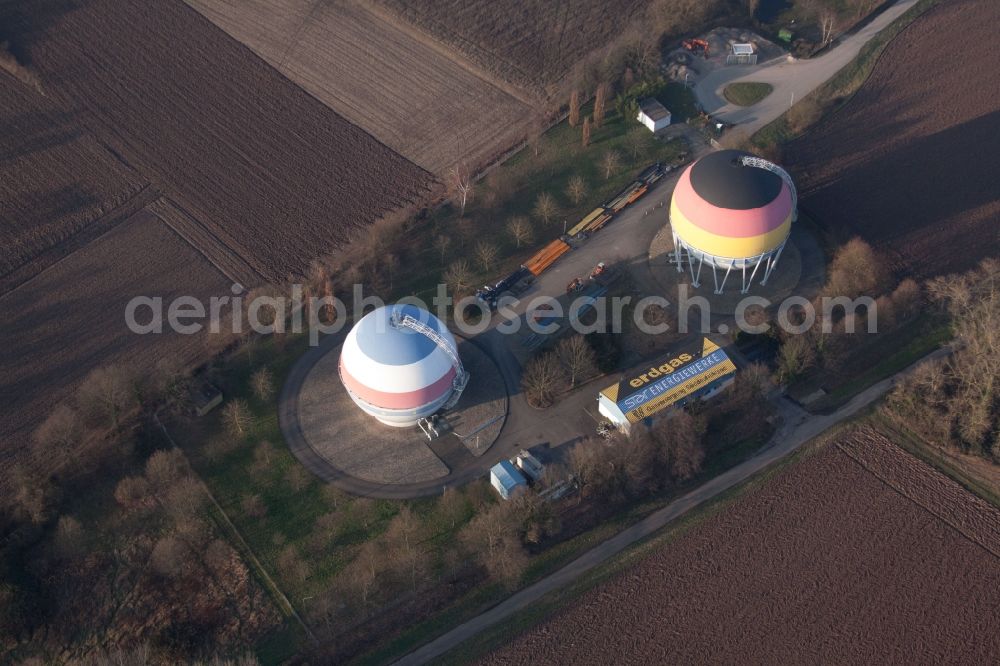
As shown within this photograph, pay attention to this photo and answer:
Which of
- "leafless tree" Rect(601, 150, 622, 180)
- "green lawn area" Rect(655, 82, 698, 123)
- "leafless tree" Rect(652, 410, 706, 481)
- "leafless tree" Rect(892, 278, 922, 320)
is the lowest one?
"leafless tree" Rect(652, 410, 706, 481)

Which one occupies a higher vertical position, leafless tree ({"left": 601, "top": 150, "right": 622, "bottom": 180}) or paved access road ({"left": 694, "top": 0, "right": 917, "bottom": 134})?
paved access road ({"left": 694, "top": 0, "right": 917, "bottom": 134})

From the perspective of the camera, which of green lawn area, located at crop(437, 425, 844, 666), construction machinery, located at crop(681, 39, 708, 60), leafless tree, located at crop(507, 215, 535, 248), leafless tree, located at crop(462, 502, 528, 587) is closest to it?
green lawn area, located at crop(437, 425, 844, 666)

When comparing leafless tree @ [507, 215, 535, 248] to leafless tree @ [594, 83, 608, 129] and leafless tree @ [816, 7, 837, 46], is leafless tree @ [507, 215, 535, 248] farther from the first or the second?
leafless tree @ [816, 7, 837, 46]

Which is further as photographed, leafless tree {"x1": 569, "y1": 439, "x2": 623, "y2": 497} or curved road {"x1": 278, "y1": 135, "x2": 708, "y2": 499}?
curved road {"x1": 278, "y1": 135, "x2": 708, "y2": 499}

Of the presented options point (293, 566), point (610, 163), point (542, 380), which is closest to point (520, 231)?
point (610, 163)

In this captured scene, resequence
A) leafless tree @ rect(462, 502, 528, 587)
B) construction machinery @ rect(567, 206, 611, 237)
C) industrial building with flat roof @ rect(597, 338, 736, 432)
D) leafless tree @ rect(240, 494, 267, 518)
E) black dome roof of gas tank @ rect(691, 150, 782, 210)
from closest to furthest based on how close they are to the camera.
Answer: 1. leafless tree @ rect(462, 502, 528, 587)
2. leafless tree @ rect(240, 494, 267, 518)
3. industrial building with flat roof @ rect(597, 338, 736, 432)
4. black dome roof of gas tank @ rect(691, 150, 782, 210)
5. construction machinery @ rect(567, 206, 611, 237)

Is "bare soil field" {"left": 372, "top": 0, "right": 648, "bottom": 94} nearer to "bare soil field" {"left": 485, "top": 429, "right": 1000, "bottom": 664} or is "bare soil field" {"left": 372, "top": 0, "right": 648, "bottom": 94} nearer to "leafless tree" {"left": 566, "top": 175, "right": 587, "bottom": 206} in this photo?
"leafless tree" {"left": 566, "top": 175, "right": 587, "bottom": 206}

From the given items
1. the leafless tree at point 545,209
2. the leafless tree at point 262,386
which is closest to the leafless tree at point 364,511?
the leafless tree at point 262,386

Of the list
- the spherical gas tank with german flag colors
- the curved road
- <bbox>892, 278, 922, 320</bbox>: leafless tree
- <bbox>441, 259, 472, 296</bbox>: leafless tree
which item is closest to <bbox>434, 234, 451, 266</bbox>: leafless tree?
<bbox>441, 259, 472, 296</bbox>: leafless tree
